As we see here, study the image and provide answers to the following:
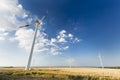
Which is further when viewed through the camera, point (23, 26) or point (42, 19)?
point (42, 19)

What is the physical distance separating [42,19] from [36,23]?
11.6 ft

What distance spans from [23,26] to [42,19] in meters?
8.77

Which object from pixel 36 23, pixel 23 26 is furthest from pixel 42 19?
pixel 23 26

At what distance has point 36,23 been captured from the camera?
6300 centimetres

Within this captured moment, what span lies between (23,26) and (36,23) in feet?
17.7

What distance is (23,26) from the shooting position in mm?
60562

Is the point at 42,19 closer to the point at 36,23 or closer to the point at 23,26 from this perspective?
the point at 36,23

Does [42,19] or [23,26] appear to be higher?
[42,19]

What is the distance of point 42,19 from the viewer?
6512 cm
